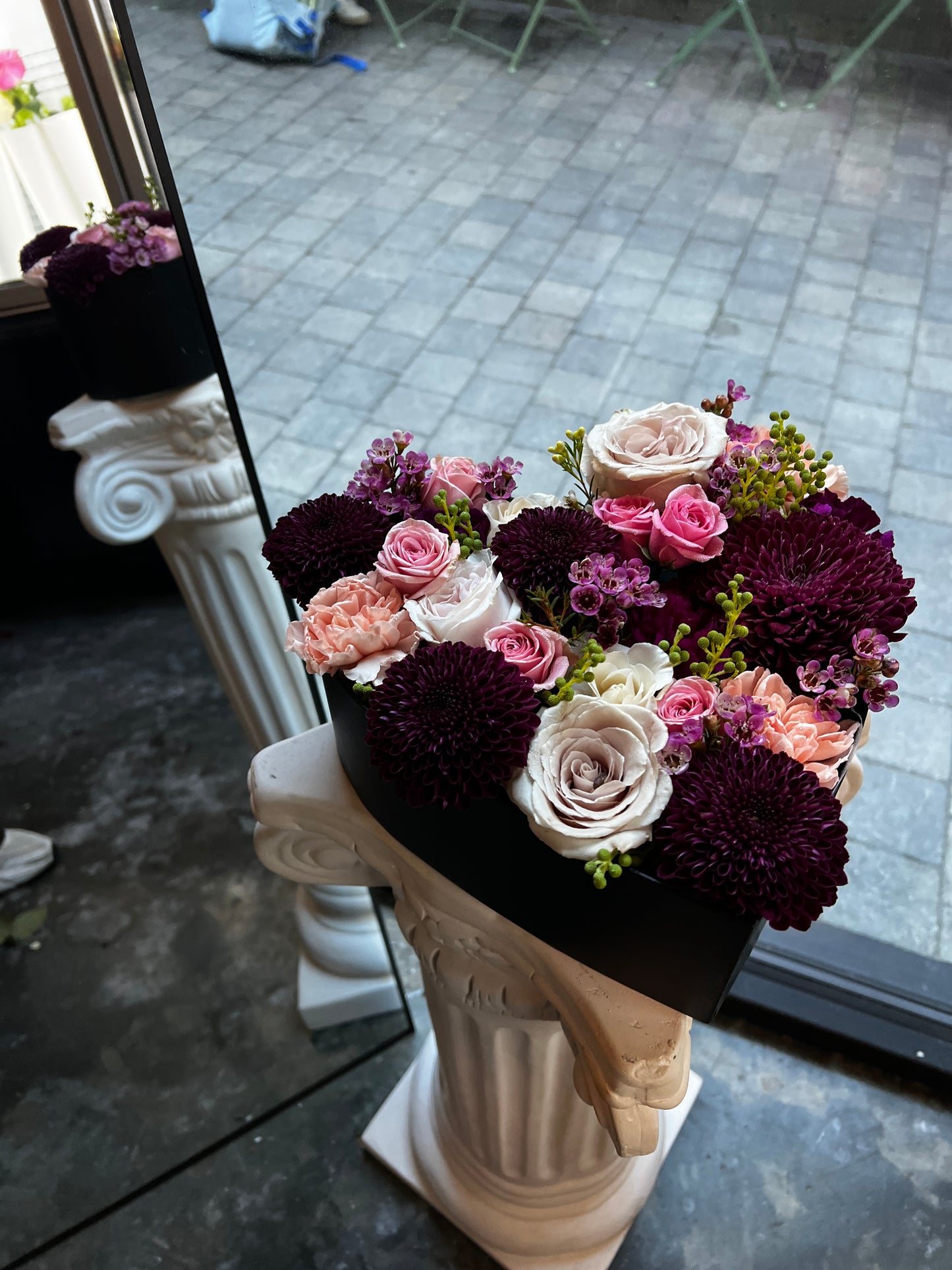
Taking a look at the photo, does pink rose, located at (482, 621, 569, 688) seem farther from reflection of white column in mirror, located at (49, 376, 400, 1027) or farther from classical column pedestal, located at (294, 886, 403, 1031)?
classical column pedestal, located at (294, 886, 403, 1031)

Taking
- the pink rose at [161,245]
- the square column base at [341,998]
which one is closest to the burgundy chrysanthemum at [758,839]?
the pink rose at [161,245]

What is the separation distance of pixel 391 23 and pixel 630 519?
0.53 m

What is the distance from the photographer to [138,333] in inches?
44.6

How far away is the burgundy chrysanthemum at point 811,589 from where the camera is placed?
61cm

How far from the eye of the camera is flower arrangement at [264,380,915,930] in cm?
53

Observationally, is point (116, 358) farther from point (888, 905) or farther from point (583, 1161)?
point (888, 905)

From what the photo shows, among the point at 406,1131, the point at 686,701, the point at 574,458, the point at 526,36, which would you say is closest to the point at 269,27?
the point at 526,36

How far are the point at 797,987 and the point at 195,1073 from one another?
2.94 feet

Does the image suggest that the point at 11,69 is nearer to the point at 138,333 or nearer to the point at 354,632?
the point at 138,333

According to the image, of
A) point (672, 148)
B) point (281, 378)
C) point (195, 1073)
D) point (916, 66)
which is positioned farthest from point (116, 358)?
point (195, 1073)

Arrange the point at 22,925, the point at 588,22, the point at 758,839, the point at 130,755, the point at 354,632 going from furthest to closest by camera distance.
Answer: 1. the point at 130,755
2. the point at 22,925
3. the point at 588,22
4. the point at 354,632
5. the point at 758,839

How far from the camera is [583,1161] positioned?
1059 millimetres

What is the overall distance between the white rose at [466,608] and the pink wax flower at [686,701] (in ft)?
0.41

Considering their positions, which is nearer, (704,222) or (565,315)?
(704,222)
